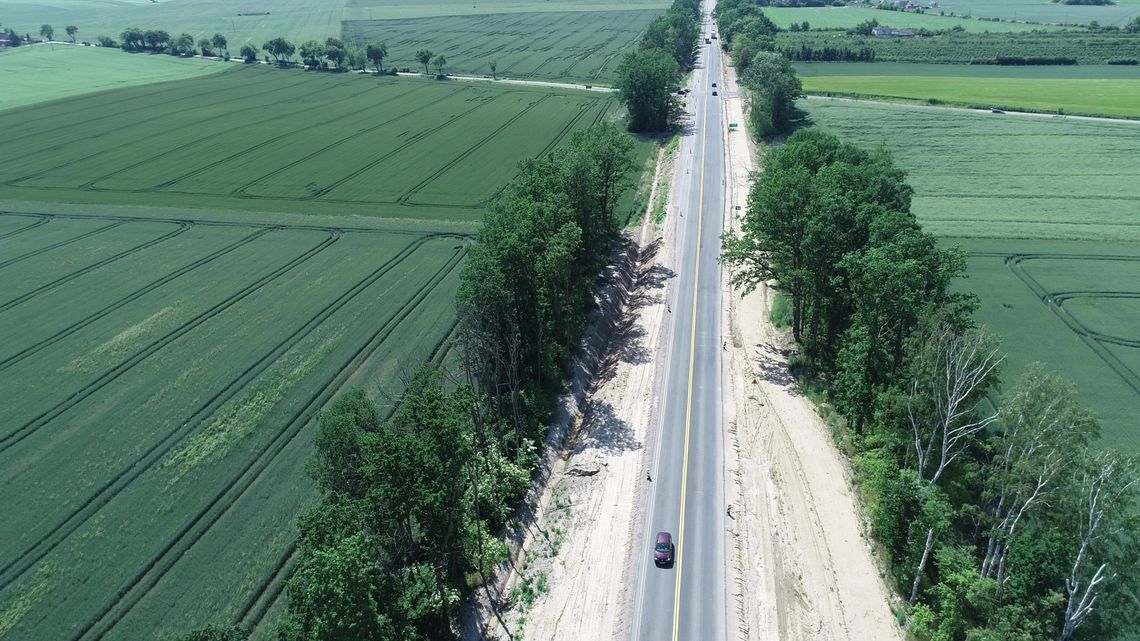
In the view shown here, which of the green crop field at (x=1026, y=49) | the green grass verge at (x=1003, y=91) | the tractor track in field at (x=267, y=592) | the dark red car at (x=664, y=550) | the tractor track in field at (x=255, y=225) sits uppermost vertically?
the green crop field at (x=1026, y=49)

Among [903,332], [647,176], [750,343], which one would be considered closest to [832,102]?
[647,176]

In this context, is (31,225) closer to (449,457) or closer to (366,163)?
(366,163)

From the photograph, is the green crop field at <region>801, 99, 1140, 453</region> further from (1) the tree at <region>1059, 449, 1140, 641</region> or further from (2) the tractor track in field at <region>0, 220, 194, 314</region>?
(2) the tractor track in field at <region>0, 220, 194, 314</region>

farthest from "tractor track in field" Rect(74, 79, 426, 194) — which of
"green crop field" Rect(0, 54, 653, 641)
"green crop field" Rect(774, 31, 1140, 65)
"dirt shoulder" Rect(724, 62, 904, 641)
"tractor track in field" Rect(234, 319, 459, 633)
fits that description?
"green crop field" Rect(774, 31, 1140, 65)

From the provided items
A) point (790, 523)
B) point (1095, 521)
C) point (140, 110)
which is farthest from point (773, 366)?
point (140, 110)

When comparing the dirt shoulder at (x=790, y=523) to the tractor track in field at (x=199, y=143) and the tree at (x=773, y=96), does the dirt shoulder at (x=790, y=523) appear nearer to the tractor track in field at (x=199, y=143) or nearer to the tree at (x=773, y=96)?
the tree at (x=773, y=96)

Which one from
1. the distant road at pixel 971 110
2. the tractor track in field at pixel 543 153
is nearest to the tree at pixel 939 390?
the tractor track in field at pixel 543 153

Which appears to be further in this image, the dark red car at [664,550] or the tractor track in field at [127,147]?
the tractor track in field at [127,147]
